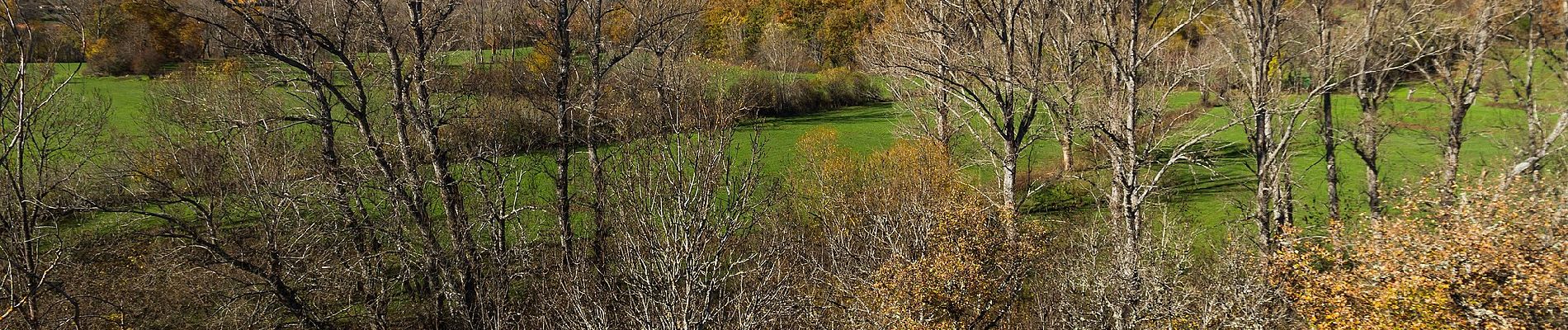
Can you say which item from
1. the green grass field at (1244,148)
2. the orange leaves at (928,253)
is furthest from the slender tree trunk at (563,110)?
the green grass field at (1244,148)

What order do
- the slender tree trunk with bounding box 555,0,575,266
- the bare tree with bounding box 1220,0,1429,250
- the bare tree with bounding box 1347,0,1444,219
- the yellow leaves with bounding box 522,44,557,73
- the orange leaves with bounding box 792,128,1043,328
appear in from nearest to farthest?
the orange leaves with bounding box 792,128,1043,328 < the slender tree trunk with bounding box 555,0,575,266 < the bare tree with bounding box 1220,0,1429,250 < the bare tree with bounding box 1347,0,1444,219 < the yellow leaves with bounding box 522,44,557,73

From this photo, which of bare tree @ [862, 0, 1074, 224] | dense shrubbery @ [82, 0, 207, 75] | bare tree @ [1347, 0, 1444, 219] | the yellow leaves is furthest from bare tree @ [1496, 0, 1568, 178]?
dense shrubbery @ [82, 0, 207, 75]

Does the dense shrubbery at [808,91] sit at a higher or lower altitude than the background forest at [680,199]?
higher

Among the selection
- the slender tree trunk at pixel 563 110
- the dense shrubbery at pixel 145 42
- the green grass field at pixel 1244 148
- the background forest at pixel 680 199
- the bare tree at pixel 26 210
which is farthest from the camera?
the dense shrubbery at pixel 145 42

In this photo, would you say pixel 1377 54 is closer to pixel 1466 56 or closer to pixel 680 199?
pixel 1466 56

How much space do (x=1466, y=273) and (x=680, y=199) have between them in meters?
10.7

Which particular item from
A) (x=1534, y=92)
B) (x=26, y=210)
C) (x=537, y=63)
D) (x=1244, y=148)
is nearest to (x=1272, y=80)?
(x=1534, y=92)

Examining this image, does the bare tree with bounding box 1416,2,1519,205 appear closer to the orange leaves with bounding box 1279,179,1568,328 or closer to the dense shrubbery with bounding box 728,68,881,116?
the orange leaves with bounding box 1279,179,1568,328

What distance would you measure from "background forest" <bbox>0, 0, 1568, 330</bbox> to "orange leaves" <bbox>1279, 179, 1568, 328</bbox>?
5cm

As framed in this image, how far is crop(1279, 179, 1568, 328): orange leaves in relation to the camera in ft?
32.6

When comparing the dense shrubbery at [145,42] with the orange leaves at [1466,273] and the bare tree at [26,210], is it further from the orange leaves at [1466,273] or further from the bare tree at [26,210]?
the orange leaves at [1466,273]

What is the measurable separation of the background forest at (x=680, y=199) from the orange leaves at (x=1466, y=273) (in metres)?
0.05

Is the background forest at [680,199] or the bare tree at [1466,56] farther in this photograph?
the bare tree at [1466,56]

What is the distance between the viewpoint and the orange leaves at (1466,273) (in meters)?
9.94
